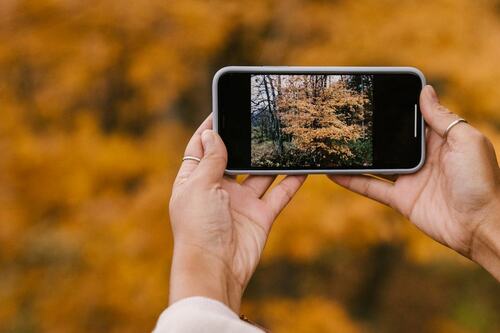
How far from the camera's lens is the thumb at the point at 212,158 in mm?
1055

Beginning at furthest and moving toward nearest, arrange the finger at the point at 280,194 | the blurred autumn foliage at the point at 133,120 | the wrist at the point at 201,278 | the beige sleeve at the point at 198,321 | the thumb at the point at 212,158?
the blurred autumn foliage at the point at 133,120 < the finger at the point at 280,194 < the thumb at the point at 212,158 < the wrist at the point at 201,278 < the beige sleeve at the point at 198,321

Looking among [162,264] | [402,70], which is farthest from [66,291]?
[402,70]

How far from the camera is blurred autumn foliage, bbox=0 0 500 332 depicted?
185cm

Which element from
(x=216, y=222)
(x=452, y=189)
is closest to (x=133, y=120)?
(x=216, y=222)

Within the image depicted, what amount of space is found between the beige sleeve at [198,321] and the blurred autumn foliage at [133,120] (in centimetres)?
100

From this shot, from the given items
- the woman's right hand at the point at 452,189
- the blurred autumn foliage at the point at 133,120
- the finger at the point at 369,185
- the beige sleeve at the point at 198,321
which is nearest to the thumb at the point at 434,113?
the woman's right hand at the point at 452,189

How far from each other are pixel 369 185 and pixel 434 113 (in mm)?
175

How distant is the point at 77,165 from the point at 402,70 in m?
1.03

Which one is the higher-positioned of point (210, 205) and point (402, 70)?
point (402, 70)

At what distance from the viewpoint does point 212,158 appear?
107 centimetres

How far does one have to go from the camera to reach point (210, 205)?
103 cm

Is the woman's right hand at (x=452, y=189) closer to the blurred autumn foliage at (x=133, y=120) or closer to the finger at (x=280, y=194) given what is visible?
the finger at (x=280, y=194)

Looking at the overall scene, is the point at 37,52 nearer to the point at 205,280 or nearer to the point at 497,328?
the point at 205,280

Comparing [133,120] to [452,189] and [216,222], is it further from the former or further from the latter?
[452,189]
